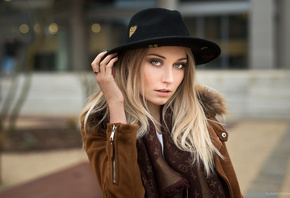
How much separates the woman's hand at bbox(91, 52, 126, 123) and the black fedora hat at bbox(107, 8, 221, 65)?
0.07 metres

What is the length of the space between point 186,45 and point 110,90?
404 millimetres

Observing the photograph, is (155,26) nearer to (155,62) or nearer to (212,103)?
(155,62)

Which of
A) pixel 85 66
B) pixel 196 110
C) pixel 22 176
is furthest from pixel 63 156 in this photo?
pixel 85 66

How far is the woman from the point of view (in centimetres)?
150

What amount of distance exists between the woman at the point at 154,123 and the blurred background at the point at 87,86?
46cm

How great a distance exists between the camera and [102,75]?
1552mm

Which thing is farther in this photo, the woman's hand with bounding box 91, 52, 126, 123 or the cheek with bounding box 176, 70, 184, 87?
the cheek with bounding box 176, 70, 184, 87

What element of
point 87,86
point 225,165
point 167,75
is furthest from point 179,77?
point 87,86

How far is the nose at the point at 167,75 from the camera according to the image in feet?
5.32

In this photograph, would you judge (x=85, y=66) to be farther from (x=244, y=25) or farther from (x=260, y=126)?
(x=260, y=126)

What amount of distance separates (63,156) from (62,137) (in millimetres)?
1782

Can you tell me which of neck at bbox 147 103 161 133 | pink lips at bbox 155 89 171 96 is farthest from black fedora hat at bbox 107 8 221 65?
neck at bbox 147 103 161 133

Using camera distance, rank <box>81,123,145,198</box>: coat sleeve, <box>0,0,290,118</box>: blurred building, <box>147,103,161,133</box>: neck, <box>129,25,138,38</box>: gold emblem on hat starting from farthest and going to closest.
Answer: <box>0,0,290,118</box>: blurred building, <box>147,103,161,133</box>: neck, <box>129,25,138,38</box>: gold emblem on hat, <box>81,123,145,198</box>: coat sleeve

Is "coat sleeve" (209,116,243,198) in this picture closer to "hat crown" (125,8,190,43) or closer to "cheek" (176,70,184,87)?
"cheek" (176,70,184,87)
